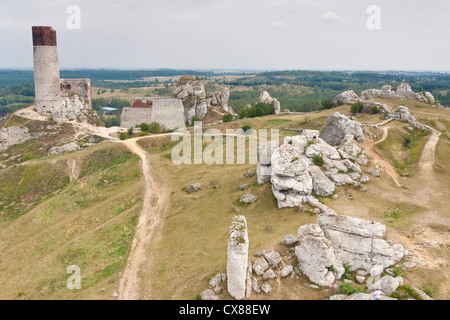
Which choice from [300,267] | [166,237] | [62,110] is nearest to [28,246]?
[166,237]

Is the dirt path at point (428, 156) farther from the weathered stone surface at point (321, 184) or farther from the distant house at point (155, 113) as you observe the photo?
the distant house at point (155, 113)

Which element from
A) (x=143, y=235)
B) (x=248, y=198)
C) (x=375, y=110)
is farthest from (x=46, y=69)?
(x=375, y=110)

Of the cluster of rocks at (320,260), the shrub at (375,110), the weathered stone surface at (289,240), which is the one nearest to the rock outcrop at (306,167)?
the weathered stone surface at (289,240)

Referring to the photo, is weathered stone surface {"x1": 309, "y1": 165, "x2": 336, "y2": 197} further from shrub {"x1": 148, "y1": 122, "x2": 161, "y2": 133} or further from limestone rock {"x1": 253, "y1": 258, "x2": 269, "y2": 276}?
shrub {"x1": 148, "y1": 122, "x2": 161, "y2": 133}

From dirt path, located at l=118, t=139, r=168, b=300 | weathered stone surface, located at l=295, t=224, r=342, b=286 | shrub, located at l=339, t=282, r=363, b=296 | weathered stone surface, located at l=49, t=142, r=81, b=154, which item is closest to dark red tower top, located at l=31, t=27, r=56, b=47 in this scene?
weathered stone surface, located at l=49, t=142, r=81, b=154

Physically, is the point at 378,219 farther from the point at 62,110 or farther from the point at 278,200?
the point at 62,110
